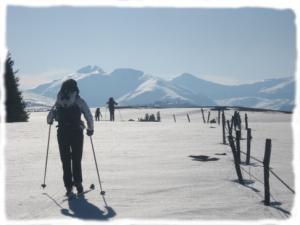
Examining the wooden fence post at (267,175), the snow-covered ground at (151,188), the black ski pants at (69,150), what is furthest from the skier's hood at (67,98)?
the wooden fence post at (267,175)

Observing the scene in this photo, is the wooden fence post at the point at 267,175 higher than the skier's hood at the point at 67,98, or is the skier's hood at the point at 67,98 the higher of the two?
the skier's hood at the point at 67,98

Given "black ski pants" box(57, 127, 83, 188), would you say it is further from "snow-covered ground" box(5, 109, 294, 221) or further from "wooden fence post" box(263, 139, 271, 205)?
"wooden fence post" box(263, 139, 271, 205)

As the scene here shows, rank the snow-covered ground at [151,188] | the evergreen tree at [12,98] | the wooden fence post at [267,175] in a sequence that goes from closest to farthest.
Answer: the snow-covered ground at [151,188]
the wooden fence post at [267,175]
the evergreen tree at [12,98]

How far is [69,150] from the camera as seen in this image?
921 cm

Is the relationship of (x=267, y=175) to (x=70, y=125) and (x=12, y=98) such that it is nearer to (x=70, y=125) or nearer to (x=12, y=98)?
(x=70, y=125)

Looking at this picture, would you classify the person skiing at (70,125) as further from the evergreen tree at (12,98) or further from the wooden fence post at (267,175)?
the evergreen tree at (12,98)

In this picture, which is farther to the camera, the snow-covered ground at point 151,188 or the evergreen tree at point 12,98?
the evergreen tree at point 12,98

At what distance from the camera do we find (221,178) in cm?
1112

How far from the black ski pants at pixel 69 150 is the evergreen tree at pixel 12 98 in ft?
99.1

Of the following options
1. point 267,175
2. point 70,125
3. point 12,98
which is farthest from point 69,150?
point 12,98

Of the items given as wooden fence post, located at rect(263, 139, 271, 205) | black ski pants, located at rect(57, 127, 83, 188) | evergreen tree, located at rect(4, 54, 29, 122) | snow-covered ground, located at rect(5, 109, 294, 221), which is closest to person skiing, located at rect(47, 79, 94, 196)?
black ski pants, located at rect(57, 127, 83, 188)

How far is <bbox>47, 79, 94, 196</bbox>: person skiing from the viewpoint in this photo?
902 centimetres

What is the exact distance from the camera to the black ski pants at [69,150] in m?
9.08
